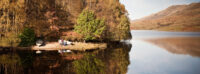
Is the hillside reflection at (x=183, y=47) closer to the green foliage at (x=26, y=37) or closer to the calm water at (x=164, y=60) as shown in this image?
the calm water at (x=164, y=60)

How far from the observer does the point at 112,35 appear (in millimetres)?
51344

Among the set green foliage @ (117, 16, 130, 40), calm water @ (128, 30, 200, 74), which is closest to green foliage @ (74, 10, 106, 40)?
green foliage @ (117, 16, 130, 40)

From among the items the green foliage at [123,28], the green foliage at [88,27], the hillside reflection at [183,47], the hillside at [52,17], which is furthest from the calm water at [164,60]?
the hillside at [52,17]

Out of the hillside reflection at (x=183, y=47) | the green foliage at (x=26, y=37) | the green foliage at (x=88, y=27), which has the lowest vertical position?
the hillside reflection at (x=183, y=47)

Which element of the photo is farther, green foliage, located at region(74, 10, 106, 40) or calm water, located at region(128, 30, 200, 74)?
green foliage, located at region(74, 10, 106, 40)

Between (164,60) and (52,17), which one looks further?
(52,17)

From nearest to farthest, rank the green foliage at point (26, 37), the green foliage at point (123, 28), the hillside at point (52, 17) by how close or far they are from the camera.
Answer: the hillside at point (52, 17) → the green foliage at point (26, 37) → the green foliage at point (123, 28)

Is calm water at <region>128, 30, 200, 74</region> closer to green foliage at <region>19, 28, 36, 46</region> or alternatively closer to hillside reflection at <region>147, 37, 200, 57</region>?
hillside reflection at <region>147, 37, 200, 57</region>

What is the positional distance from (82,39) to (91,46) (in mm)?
7474

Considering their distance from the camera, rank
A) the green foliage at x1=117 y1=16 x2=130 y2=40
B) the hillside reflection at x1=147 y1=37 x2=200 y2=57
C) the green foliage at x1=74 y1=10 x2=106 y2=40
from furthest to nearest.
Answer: the green foliage at x1=117 y1=16 x2=130 y2=40, the hillside reflection at x1=147 y1=37 x2=200 y2=57, the green foliage at x1=74 y1=10 x2=106 y2=40

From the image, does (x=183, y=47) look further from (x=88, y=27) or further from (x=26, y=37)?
(x=26, y=37)

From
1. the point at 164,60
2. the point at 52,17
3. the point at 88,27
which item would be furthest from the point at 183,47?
the point at 52,17

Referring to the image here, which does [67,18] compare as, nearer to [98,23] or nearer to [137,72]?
[98,23]

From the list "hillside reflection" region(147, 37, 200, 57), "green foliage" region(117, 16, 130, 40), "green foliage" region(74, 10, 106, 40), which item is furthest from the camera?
"green foliage" region(117, 16, 130, 40)
